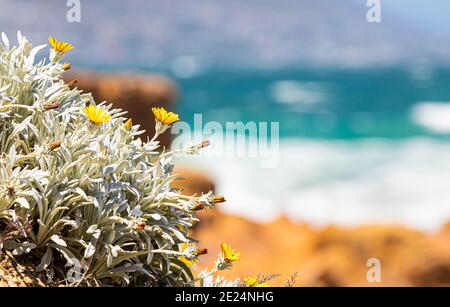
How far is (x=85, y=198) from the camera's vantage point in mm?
3139

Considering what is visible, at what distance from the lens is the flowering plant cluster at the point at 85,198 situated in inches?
125

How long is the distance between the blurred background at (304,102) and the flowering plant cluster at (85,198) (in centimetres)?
699

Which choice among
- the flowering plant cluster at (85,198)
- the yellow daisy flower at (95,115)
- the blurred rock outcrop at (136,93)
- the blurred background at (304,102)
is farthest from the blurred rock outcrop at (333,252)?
the yellow daisy flower at (95,115)

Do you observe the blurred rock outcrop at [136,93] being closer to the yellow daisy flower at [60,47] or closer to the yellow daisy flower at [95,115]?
the yellow daisy flower at [60,47]

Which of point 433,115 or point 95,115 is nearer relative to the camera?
point 95,115

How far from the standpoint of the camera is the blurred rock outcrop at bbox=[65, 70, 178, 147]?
45.9 ft

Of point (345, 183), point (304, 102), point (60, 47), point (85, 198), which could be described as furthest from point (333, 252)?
point (304, 102)

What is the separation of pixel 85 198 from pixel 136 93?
11.2 meters

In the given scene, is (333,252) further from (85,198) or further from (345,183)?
(345,183)

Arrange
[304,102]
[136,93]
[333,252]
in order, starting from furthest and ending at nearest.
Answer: [304,102] → [136,93] → [333,252]

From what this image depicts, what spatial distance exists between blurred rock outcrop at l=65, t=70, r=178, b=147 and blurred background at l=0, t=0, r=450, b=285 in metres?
0.03

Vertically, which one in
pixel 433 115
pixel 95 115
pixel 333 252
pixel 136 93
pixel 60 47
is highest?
pixel 433 115

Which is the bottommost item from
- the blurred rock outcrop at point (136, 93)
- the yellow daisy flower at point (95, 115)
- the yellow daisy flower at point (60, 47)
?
the yellow daisy flower at point (95, 115)

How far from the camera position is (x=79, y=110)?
3.71 meters
